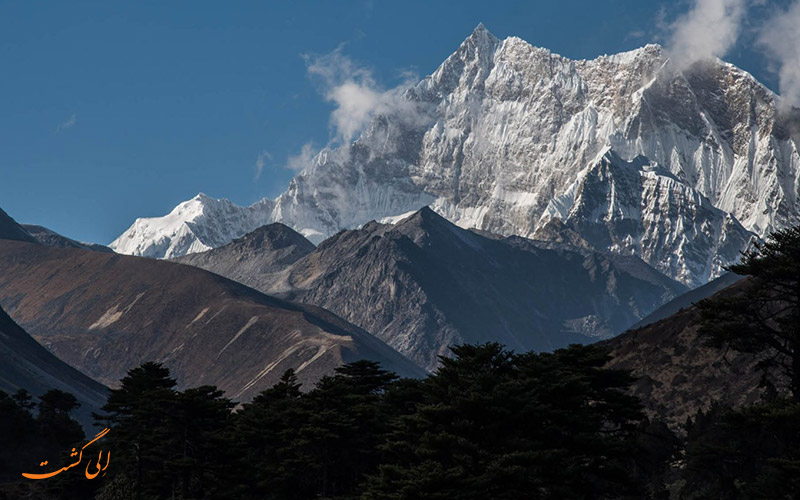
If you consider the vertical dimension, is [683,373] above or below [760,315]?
above

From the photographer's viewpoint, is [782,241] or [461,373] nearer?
[782,241]

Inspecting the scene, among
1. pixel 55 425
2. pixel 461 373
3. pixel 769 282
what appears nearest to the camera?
pixel 769 282

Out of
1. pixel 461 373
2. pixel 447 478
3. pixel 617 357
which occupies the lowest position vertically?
pixel 447 478

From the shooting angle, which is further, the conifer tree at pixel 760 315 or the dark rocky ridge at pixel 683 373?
the dark rocky ridge at pixel 683 373

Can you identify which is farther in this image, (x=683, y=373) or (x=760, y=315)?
(x=683, y=373)

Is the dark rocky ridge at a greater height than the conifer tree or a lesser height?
greater

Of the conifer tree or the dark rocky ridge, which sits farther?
the dark rocky ridge

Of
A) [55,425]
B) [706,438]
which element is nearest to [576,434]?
[706,438]

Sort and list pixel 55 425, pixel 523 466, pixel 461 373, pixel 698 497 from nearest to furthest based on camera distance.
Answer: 1. pixel 523 466
2. pixel 461 373
3. pixel 698 497
4. pixel 55 425

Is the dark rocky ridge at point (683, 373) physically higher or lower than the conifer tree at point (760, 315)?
higher

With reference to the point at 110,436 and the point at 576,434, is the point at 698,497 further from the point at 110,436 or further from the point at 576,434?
the point at 110,436

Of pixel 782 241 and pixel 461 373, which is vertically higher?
pixel 782 241
